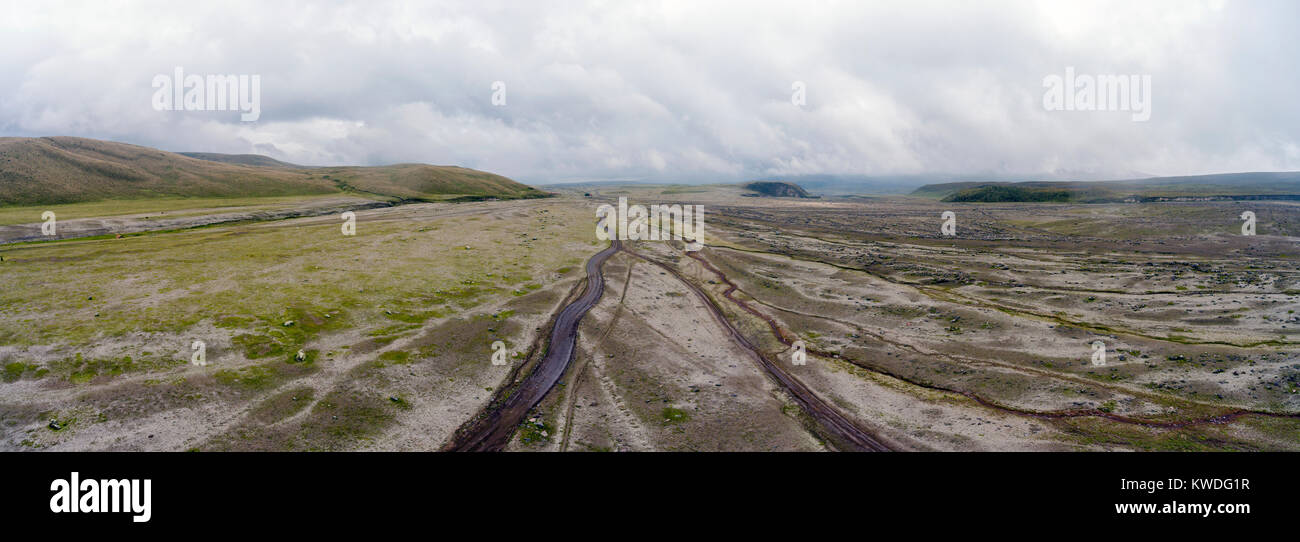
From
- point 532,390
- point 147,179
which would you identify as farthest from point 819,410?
point 147,179

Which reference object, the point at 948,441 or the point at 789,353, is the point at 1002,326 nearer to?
the point at 789,353

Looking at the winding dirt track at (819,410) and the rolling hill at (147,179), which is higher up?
the rolling hill at (147,179)

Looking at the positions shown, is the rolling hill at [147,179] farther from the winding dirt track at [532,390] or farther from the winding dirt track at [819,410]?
the winding dirt track at [819,410]

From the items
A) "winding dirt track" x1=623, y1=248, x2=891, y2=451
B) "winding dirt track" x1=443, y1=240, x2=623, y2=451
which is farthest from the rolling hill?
"winding dirt track" x1=623, y1=248, x2=891, y2=451

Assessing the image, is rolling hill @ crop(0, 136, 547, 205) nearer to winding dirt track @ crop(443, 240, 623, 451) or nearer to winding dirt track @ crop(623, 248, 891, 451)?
winding dirt track @ crop(443, 240, 623, 451)

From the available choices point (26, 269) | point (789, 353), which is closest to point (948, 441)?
point (789, 353)

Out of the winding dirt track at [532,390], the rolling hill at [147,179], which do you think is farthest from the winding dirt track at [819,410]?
the rolling hill at [147,179]
